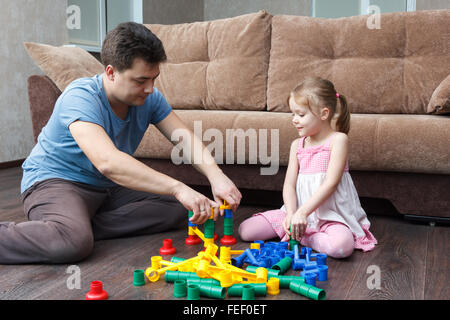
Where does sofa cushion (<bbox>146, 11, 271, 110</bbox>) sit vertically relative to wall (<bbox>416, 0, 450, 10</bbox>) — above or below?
below

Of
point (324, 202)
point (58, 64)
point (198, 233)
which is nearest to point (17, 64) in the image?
point (58, 64)

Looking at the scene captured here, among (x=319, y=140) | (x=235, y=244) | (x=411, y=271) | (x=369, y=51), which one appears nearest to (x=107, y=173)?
(x=235, y=244)

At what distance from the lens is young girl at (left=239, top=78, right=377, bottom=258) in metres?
1.60

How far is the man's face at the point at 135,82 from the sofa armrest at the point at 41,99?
0.81 meters

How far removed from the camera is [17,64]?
3.56 m

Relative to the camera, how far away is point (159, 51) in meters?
1.50

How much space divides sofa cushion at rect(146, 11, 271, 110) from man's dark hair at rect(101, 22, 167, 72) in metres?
1.16

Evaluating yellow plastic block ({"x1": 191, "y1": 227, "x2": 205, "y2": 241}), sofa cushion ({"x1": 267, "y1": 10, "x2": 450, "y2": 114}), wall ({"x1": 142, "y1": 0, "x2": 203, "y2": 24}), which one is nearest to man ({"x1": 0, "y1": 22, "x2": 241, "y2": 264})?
yellow plastic block ({"x1": 191, "y1": 227, "x2": 205, "y2": 241})

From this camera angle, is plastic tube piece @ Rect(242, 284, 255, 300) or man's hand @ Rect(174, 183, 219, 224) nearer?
plastic tube piece @ Rect(242, 284, 255, 300)

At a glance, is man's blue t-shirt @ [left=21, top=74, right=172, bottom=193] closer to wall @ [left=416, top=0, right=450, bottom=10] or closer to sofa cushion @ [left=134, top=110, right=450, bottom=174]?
sofa cushion @ [left=134, top=110, right=450, bottom=174]

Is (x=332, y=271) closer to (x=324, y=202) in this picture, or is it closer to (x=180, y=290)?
(x=324, y=202)

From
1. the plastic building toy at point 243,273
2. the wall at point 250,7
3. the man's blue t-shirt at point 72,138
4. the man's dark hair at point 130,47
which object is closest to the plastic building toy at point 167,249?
the plastic building toy at point 243,273

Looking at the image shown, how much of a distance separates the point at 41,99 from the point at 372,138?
1574 mm
